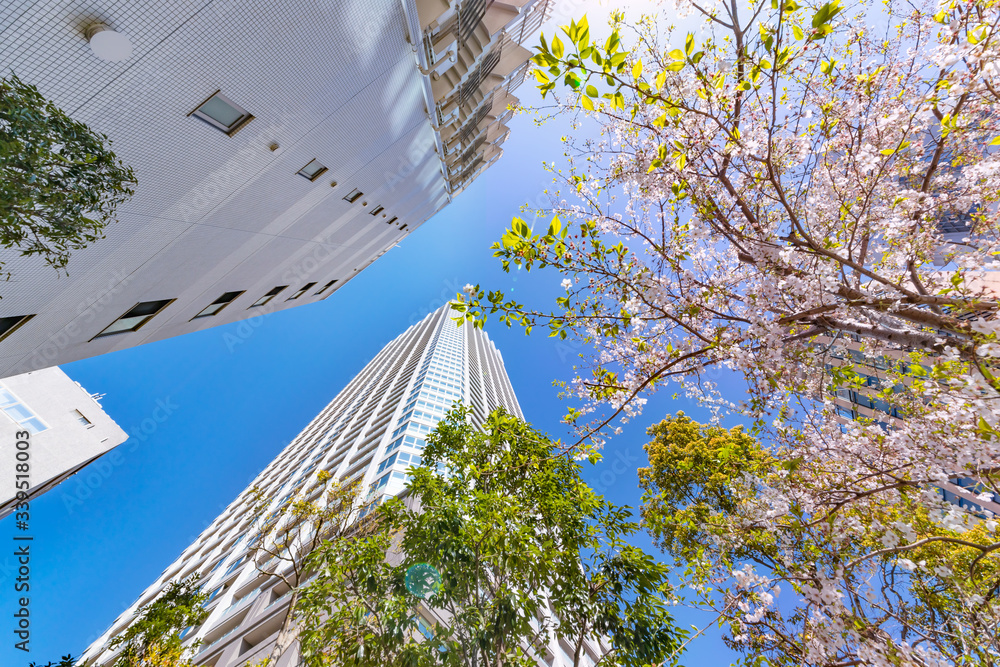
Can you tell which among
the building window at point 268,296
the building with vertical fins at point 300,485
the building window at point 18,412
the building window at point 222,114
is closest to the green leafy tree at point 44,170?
the building window at point 222,114

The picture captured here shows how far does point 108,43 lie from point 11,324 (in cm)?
611

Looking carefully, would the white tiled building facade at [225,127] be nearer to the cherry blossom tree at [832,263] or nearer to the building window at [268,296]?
the building window at [268,296]

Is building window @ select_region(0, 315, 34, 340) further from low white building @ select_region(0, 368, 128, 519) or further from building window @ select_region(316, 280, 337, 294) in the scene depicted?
low white building @ select_region(0, 368, 128, 519)

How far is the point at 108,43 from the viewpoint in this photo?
391 centimetres

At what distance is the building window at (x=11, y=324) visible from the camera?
20.2 feet

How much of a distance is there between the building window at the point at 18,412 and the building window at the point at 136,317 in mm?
14346

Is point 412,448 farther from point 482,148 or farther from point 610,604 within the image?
point 482,148

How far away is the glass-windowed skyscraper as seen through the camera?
39.0 feet

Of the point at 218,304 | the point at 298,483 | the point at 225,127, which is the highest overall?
the point at 225,127

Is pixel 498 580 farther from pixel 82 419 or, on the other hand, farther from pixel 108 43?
pixel 82 419

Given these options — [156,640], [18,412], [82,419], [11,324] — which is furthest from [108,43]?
[82,419]

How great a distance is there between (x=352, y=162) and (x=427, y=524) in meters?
8.97

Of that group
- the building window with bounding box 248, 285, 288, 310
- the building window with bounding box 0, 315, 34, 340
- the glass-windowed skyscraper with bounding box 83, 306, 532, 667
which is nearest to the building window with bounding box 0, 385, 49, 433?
the glass-windowed skyscraper with bounding box 83, 306, 532, 667

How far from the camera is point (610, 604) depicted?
5.17 metres
